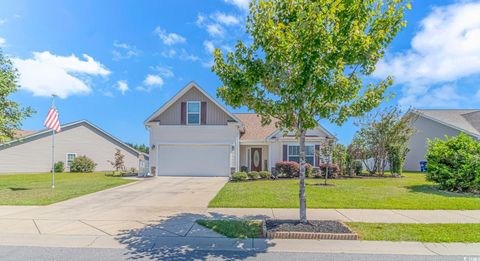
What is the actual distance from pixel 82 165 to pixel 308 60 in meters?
26.0

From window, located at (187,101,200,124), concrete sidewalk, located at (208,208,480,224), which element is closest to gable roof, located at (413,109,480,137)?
concrete sidewalk, located at (208,208,480,224)

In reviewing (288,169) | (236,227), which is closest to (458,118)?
(288,169)

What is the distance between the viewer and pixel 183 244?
5.33 m

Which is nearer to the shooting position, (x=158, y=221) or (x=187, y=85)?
(x=158, y=221)

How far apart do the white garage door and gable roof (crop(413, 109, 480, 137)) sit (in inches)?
655

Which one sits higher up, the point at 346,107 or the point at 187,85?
the point at 187,85

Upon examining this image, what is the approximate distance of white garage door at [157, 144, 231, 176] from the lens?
739 inches

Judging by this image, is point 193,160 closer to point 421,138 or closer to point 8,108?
Result: point 8,108

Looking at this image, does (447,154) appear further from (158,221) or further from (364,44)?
(158,221)

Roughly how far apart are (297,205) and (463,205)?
5338mm

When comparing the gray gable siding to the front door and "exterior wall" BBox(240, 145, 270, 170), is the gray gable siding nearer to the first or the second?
"exterior wall" BBox(240, 145, 270, 170)

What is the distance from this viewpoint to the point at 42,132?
24797 mm

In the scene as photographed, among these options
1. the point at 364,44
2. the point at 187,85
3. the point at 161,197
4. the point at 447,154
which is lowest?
the point at 161,197

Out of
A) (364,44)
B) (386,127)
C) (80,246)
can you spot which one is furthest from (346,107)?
(386,127)
